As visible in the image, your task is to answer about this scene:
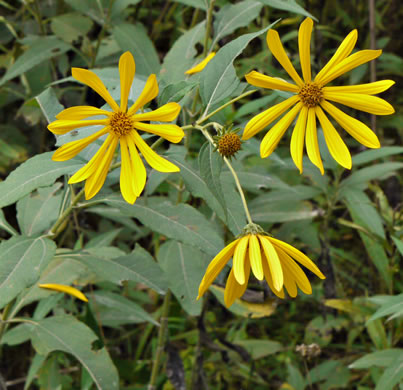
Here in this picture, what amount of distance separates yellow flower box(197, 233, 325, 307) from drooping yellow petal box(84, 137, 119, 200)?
0.25 metres

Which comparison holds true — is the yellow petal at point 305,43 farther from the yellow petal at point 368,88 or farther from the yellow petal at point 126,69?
the yellow petal at point 126,69

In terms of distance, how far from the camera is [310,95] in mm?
1000

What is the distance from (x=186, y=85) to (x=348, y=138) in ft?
4.96

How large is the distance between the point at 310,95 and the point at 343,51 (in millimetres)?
103

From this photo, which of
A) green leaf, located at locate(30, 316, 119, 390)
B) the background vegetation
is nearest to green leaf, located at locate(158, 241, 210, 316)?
the background vegetation

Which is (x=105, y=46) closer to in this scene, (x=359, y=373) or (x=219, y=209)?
(x=219, y=209)

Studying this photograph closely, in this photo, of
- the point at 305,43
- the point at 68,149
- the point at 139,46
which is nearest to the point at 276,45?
the point at 305,43

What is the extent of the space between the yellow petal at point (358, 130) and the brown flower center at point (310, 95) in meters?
0.01

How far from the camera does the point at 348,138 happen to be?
7.76 ft

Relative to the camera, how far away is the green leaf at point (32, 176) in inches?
40.4

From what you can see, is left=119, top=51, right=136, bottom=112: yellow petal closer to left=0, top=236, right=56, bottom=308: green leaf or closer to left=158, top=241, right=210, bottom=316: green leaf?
left=0, top=236, right=56, bottom=308: green leaf

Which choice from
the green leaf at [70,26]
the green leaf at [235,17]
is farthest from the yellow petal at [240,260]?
the green leaf at [70,26]

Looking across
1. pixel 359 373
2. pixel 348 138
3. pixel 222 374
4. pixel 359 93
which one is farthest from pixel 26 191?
pixel 348 138

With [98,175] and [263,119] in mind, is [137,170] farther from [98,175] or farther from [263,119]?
[263,119]
